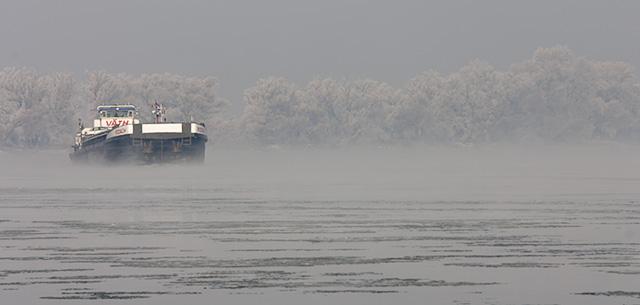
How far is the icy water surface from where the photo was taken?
1015 inches

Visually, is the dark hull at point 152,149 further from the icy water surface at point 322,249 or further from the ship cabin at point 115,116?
the icy water surface at point 322,249

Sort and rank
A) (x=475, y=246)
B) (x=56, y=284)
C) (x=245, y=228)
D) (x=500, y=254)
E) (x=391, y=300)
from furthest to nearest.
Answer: (x=245, y=228)
(x=475, y=246)
(x=500, y=254)
(x=56, y=284)
(x=391, y=300)

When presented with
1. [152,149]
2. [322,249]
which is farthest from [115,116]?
[322,249]

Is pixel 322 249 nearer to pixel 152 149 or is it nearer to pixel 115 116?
pixel 152 149

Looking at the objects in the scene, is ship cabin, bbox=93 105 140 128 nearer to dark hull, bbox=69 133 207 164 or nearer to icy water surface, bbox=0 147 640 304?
dark hull, bbox=69 133 207 164

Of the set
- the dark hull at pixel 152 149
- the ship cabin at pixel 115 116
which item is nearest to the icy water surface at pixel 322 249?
the dark hull at pixel 152 149

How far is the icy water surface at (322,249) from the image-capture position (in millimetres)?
25781

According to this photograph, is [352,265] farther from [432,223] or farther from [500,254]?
[432,223]

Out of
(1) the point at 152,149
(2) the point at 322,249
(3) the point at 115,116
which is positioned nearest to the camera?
(2) the point at 322,249

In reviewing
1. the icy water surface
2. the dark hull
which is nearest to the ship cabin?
the dark hull

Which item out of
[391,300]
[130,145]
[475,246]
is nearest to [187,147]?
[130,145]

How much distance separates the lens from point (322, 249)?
3375 cm

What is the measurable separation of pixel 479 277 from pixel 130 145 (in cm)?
10458

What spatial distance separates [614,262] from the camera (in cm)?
3053
